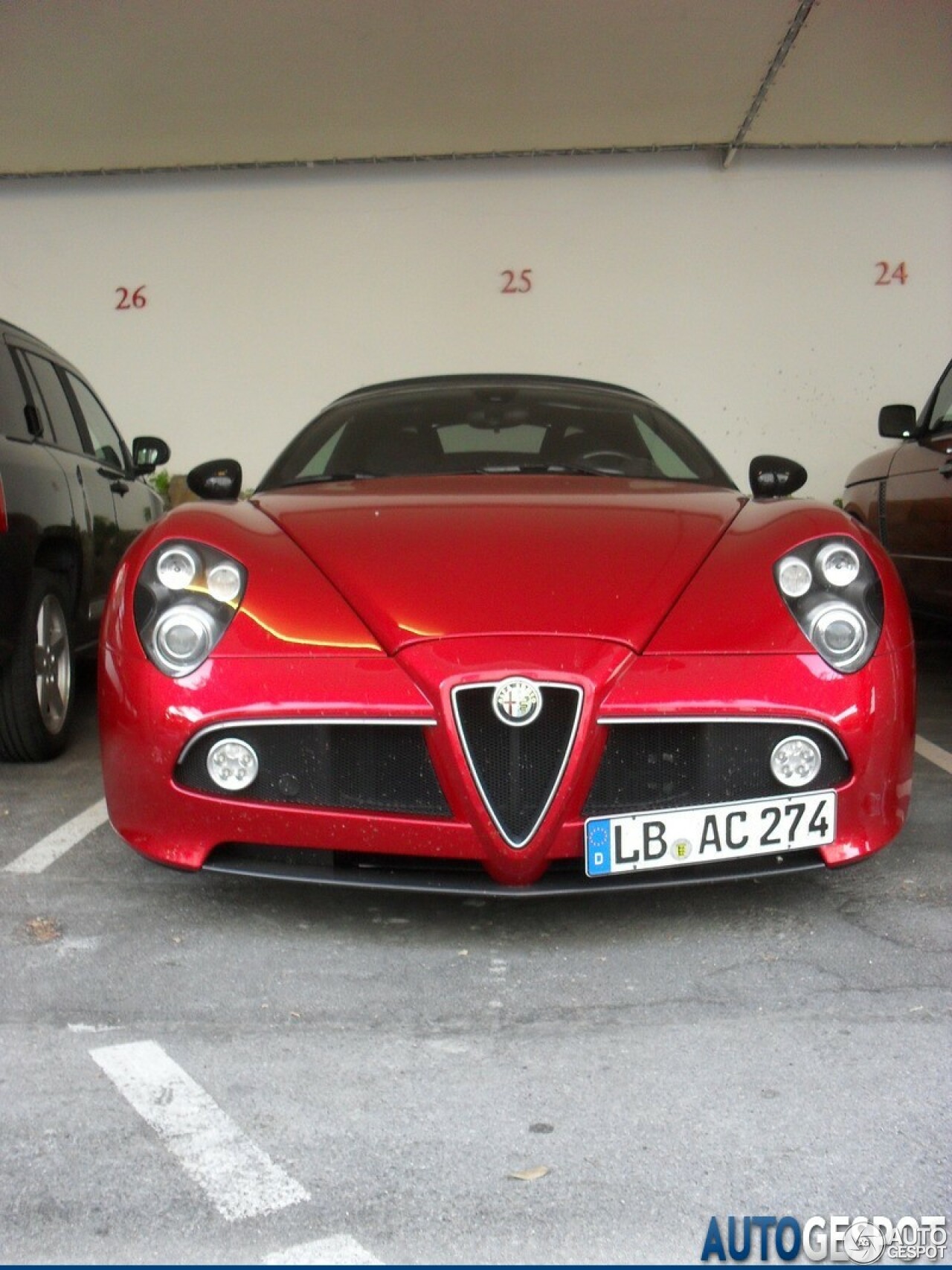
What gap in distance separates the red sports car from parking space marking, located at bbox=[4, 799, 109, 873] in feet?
2.14

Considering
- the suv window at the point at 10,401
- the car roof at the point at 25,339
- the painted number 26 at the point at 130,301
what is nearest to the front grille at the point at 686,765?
the suv window at the point at 10,401

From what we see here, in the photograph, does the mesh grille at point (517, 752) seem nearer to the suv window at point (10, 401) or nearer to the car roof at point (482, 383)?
the car roof at point (482, 383)

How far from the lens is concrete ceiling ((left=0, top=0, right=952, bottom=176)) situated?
8.06m

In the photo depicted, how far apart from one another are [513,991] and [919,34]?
303 inches

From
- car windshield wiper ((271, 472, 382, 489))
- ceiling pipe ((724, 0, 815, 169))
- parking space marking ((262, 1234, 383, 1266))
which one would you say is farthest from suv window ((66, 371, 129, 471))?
ceiling pipe ((724, 0, 815, 169))

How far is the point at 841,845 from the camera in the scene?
2.73 metres

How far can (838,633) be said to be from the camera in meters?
2.79

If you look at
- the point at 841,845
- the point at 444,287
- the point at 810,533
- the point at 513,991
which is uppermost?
the point at 444,287

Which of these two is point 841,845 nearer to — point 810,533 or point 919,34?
point 810,533

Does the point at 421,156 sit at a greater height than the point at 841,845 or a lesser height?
greater

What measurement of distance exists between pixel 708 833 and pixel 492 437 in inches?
79.0

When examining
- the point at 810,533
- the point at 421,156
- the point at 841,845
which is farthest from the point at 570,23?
the point at 841,845

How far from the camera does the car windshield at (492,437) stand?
3877mm

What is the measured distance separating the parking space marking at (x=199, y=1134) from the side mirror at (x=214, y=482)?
1851mm
